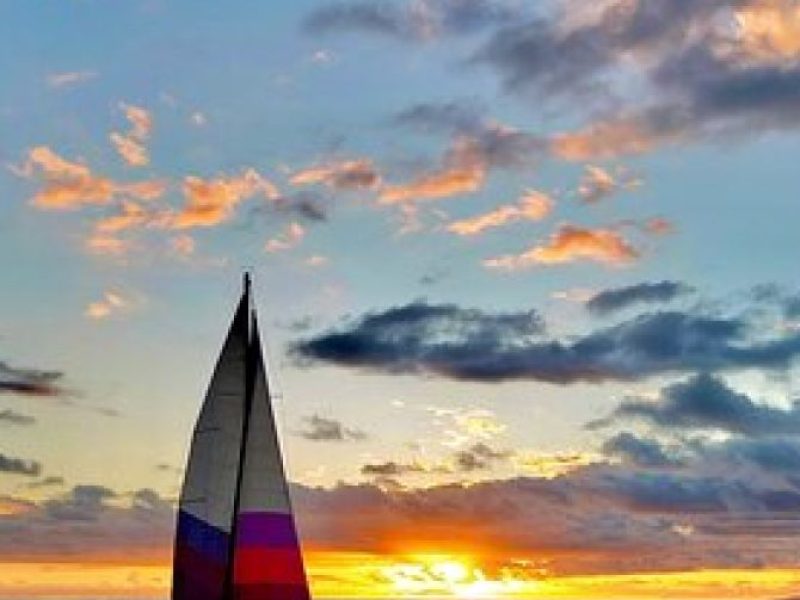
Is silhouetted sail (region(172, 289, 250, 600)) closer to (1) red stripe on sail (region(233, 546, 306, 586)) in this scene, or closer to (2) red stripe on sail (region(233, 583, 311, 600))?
(1) red stripe on sail (region(233, 546, 306, 586))

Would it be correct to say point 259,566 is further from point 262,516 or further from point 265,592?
point 262,516

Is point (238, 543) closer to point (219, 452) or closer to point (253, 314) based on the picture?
point (219, 452)

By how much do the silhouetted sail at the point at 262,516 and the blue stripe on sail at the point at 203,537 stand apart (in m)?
0.76

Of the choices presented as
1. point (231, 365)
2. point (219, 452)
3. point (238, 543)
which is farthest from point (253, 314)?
point (238, 543)

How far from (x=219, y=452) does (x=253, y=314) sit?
7191 mm

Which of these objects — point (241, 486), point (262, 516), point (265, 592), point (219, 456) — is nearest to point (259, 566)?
point (265, 592)

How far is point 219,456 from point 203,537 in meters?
4.54

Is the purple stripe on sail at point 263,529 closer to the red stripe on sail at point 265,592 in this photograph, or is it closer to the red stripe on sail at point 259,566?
the red stripe on sail at point 259,566

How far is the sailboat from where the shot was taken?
5356cm

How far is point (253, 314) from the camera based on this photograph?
54906 mm

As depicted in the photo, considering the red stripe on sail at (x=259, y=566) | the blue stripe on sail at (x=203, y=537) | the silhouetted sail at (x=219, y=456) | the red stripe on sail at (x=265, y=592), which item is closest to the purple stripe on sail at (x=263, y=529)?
the red stripe on sail at (x=259, y=566)

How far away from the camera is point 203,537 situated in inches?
2146

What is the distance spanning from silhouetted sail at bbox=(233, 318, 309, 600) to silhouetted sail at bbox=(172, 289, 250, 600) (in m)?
0.57

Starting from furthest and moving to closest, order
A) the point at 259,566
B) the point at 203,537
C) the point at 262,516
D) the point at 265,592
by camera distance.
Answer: the point at 259,566
the point at 203,537
the point at 265,592
the point at 262,516
